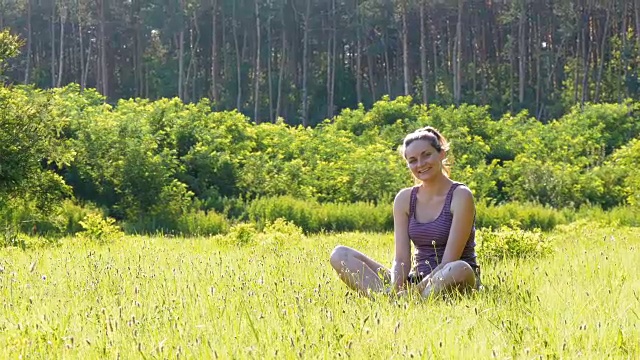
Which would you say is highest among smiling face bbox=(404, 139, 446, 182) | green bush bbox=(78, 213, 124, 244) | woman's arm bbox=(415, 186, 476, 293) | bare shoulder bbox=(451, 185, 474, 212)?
smiling face bbox=(404, 139, 446, 182)

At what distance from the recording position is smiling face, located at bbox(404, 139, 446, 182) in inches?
232

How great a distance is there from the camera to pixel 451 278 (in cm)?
540

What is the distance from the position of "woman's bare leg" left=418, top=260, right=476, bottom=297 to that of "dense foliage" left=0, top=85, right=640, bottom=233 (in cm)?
961

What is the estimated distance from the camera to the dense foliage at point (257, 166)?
1447cm

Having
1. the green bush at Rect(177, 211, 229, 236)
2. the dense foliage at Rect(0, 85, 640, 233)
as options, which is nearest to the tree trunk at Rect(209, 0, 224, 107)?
the dense foliage at Rect(0, 85, 640, 233)

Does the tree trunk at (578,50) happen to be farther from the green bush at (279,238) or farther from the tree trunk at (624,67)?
the green bush at (279,238)

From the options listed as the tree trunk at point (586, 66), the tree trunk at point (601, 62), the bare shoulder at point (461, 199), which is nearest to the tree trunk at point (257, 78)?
the tree trunk at point (586, 66)

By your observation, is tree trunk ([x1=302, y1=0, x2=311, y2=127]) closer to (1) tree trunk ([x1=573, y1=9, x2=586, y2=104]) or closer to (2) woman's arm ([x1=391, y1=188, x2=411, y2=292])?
(1) tree trunk ([x1=573, y1=9, x2=586, y2=104])

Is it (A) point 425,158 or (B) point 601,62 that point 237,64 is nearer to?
(B) point 601,62

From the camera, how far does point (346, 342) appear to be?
382cm

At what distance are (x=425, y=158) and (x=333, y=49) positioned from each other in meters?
46.6

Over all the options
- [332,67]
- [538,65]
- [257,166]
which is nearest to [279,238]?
[257,166]

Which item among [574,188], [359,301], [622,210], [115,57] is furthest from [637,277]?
[115,57]

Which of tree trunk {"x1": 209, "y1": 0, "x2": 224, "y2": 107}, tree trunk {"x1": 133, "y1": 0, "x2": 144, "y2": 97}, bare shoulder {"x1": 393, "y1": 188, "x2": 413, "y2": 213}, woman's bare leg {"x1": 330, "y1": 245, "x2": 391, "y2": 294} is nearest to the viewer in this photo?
woman's bare leg {"x1": 330, "y1": 245, "x2": 391, "y2": 294}
